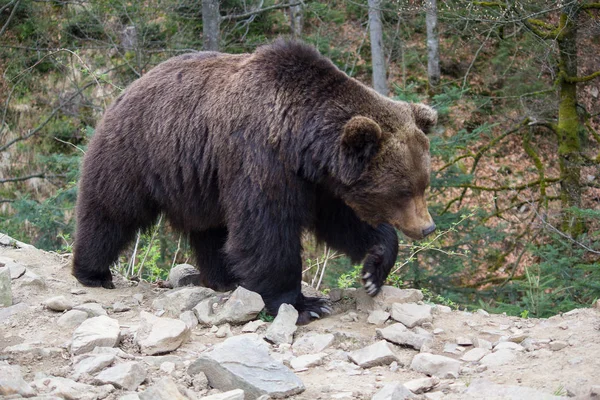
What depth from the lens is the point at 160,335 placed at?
173 inches

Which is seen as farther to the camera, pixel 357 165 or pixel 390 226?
pixel 390 226

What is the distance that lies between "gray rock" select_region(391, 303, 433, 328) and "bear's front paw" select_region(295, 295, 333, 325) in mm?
572

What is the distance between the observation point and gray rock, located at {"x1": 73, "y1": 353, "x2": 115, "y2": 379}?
3777 mm

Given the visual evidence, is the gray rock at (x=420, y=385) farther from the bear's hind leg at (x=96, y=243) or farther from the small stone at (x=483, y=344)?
the bear's hind leg at (x=96, y=243)

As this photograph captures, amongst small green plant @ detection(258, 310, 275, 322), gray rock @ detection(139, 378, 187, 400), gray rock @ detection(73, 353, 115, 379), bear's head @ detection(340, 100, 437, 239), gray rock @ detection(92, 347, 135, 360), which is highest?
bear's head @ detection(340, 100, 437, 239)

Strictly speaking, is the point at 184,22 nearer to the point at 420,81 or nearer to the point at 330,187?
the point at 420,81

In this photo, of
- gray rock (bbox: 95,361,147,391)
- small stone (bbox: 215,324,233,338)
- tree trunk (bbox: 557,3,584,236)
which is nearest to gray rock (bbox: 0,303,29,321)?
small stone (bbox: 215,324,233,338)

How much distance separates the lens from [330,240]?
590 centimetres

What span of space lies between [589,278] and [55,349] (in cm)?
580

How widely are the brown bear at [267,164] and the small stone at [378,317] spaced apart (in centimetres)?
28

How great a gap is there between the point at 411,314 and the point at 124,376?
7.37ft

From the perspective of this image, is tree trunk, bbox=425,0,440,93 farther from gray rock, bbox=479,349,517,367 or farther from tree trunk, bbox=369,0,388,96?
gray rock, bbox=479,349,517,367

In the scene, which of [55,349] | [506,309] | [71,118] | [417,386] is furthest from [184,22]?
[417,386]

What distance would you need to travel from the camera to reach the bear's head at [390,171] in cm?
507
